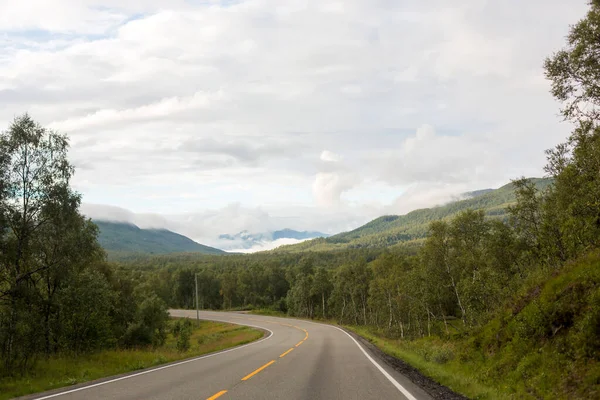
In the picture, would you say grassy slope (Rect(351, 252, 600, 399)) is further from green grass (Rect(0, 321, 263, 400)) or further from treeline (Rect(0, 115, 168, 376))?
treeline (Rect(0, 115, 168, 376))

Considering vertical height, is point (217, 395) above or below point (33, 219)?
below

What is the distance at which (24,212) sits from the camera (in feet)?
63.2

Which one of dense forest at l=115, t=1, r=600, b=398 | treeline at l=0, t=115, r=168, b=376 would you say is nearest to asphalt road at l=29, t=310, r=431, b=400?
dense forest at l=115, t=1, r=600, b=398

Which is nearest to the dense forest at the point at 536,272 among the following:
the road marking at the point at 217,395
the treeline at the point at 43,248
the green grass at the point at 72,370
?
the road marking at the point at 217,395

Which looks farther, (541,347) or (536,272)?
(536,272)

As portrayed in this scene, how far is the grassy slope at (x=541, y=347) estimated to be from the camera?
8227mm

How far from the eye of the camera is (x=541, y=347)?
999 centimetres

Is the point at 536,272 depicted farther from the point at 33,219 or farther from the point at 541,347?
the point at 33,219

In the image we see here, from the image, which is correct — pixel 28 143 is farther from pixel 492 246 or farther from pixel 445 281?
pixel 445 281

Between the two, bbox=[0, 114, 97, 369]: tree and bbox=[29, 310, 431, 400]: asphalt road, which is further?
bbox=[0, 114, 97, 369]: tree

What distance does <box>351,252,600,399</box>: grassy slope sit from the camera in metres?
8.23

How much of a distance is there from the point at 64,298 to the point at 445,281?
3381 centimetres

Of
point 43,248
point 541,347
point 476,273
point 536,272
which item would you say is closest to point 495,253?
point 476,273

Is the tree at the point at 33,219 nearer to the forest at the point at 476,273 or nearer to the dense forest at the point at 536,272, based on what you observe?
the forest at the point at 476,273
